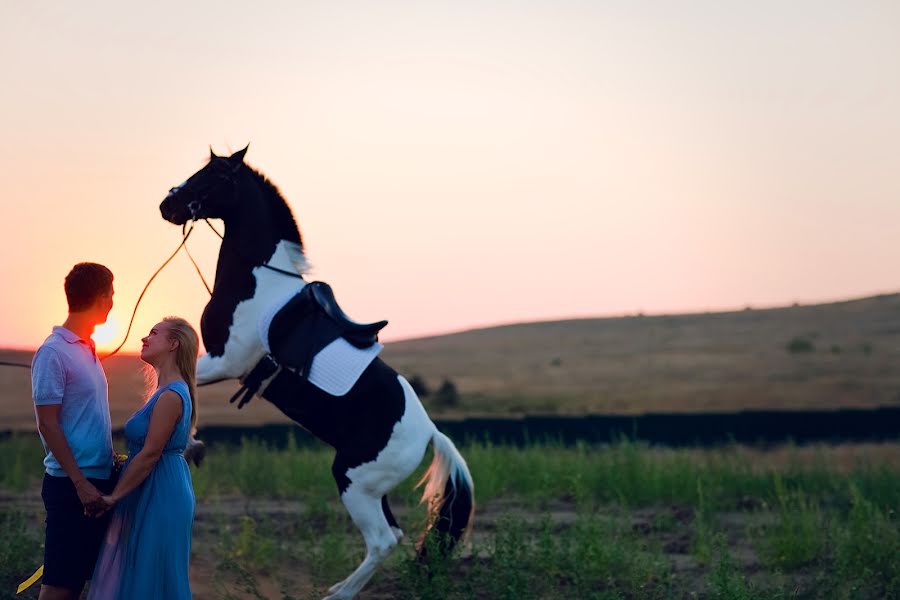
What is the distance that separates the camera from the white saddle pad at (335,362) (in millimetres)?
6992

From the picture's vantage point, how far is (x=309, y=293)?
23.7ft

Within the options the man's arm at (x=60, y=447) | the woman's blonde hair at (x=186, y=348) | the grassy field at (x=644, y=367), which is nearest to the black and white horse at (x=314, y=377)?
the woman's blonde hair at (x=186, y=348)

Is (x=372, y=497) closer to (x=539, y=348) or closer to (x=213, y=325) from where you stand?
(x=213, y=325)

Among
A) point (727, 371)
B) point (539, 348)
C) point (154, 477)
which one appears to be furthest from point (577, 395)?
point (154, 477)

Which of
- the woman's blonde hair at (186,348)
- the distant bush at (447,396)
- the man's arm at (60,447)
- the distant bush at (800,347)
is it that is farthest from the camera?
the distant bush at (800,347)

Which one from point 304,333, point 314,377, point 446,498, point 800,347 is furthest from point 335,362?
point 800,347

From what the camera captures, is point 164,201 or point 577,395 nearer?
point 164,201

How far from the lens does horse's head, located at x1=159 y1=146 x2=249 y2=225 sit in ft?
23.5

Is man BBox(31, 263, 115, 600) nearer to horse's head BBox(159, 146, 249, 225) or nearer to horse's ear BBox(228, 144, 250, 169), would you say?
horse's head BBox(159, 146, 249, 225)

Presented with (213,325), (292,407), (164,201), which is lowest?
(292,407)

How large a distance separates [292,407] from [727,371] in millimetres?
43728

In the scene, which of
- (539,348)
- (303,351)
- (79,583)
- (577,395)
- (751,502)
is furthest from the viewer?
(539,348)

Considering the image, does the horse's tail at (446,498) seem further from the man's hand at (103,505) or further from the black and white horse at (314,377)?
the man's hand at (103,505)

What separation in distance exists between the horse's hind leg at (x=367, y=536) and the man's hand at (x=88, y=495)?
232cm
